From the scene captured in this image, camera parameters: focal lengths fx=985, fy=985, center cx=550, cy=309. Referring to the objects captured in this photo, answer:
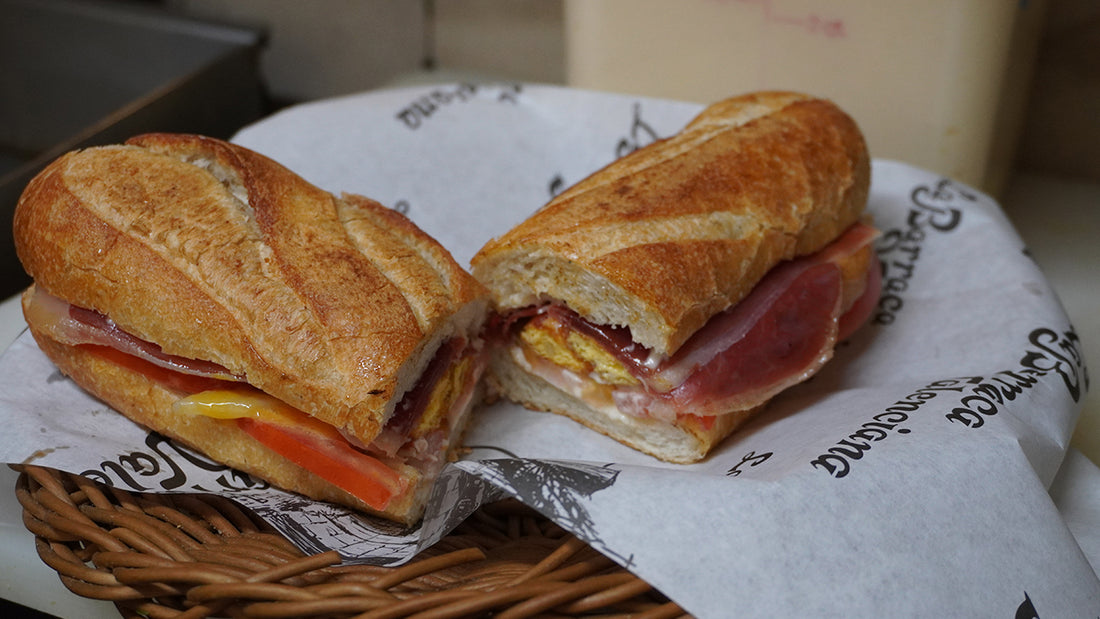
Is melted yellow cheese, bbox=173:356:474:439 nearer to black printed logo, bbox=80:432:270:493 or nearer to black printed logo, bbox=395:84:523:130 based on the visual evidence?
black printed logo, bbox=80:432:270:493

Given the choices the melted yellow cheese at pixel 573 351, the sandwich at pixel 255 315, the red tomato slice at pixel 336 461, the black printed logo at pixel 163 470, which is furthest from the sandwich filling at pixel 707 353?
the black printed logo at pixel 163 470

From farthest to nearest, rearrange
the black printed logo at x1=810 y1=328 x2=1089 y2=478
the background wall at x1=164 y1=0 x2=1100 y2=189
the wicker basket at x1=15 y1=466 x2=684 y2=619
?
the background wall at x1=164 y1=0 x2=1100 y2=189
the black printed logo at x1=810 y1=328 x2=1089 y2=478
the wicker basket at x1=15 y1=466 x2=684 y2=619

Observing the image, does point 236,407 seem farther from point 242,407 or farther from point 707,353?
point 707,353

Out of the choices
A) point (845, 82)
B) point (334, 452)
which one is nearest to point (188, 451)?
point (334, 452)

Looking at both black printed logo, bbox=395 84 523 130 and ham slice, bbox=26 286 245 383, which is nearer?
ham slice, bbox=26 286 245 383

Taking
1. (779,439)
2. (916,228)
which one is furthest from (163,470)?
(916,228)

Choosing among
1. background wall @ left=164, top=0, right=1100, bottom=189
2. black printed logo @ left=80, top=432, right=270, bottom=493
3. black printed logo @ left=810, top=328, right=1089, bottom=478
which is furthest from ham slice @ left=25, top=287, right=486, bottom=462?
background wall @ left=164, top=0, right=1100, bottom=189

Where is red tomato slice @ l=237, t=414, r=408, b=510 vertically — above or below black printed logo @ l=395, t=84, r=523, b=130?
below

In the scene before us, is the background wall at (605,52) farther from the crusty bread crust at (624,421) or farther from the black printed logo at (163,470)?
the black printed logo at (163,470)
